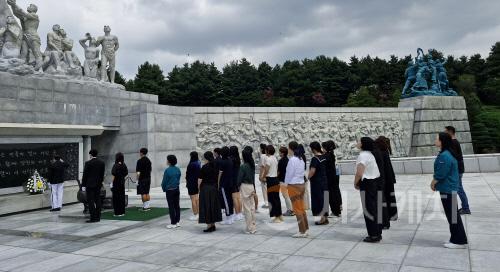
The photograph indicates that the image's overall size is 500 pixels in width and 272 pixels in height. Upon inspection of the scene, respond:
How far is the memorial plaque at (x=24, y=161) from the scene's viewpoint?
1002 cm

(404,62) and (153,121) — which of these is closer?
(153,121)

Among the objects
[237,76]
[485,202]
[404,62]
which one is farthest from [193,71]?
[485,202]

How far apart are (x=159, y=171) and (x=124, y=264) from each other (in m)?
9.00

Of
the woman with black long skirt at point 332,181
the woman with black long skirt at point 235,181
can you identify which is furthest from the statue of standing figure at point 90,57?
the woman with black long skirt at point 332,181

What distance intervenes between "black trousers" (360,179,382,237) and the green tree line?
33.3 m

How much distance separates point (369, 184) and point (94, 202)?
19.0ft

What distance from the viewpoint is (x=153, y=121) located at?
1330 cm

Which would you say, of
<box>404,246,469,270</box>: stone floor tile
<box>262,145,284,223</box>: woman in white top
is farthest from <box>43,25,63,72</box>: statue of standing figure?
<box>404,246,469,270</box>: stone floor tile

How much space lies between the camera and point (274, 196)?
6.37m

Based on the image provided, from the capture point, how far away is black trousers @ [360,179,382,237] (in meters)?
4.77

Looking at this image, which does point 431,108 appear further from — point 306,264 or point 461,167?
point 306,264

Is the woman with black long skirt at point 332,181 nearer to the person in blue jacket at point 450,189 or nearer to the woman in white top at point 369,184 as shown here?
the woman in white top at point 369,184

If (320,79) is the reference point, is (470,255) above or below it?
below

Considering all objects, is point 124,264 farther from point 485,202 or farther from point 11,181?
point 11,181
